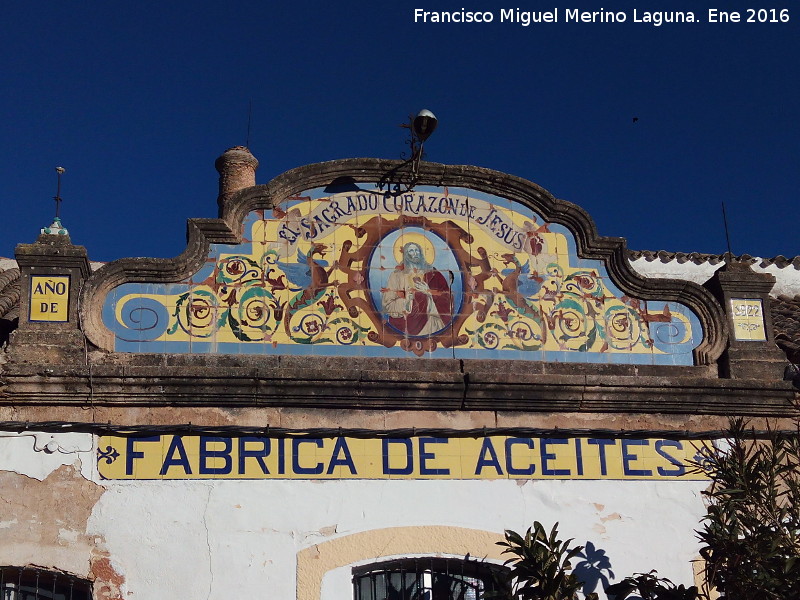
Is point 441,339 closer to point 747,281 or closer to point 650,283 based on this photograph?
point 650,283

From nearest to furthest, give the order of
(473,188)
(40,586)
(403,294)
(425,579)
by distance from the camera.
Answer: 1. (40,586)
2. (425,579)
3. (403,294)
4. (473,188)

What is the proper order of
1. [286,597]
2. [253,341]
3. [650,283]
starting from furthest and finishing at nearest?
[650,283], [253,341], [286,597]

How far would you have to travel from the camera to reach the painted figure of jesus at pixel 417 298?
9.09 metres

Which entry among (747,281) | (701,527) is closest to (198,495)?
(701,527)

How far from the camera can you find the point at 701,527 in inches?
350

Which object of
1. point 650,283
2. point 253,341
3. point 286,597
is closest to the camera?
point 286,597

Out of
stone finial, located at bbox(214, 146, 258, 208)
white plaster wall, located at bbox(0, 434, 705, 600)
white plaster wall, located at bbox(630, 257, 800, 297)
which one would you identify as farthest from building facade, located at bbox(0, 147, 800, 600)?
stone finial, located at bbox(214, 146, 258, 208)

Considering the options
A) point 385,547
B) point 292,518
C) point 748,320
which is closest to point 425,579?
point 385,547

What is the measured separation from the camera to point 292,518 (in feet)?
27.6

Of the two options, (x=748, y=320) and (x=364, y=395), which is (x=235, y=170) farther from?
(x=748, y=320)

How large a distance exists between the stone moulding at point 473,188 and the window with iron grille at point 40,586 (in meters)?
2.35

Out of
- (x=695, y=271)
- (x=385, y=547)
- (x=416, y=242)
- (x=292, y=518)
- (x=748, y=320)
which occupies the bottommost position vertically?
(x=385, y=547)

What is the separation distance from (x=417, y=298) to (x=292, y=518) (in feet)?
7.00

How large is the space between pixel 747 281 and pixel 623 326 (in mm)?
1247
